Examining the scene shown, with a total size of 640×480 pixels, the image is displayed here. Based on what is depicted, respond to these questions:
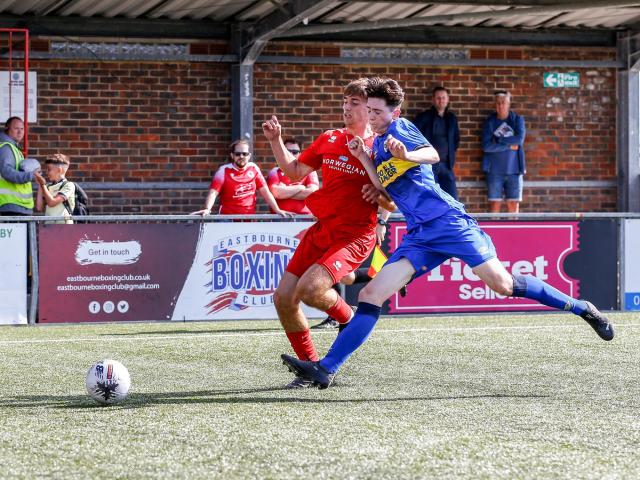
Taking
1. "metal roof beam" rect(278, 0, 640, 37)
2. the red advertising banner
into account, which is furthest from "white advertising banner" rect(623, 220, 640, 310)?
"metal roof beam" rect(278, 0, 640, 37)

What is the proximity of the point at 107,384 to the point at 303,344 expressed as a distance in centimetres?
151

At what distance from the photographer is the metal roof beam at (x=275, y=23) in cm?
1452

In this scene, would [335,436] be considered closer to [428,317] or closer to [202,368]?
[202,368]

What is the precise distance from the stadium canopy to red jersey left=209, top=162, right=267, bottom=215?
7.21 feet

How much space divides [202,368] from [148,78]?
360 inches

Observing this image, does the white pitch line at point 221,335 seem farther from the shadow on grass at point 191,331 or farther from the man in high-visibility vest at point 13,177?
the man in high-visibility vest at point 13,177

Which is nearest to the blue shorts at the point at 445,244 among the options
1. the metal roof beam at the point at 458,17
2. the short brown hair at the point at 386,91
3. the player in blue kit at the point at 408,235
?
the player in blue kit at the point at 408,235

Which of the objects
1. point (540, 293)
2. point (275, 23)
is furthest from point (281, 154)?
point (275, 23)

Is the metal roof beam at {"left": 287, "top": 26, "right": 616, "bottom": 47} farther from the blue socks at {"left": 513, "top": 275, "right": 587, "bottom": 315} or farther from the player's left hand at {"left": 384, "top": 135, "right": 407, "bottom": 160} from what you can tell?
the player's left hand at {"left": 384, "top": 135, "right": 407, "bottom": 160}

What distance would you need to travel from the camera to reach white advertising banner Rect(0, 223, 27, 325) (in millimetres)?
12180

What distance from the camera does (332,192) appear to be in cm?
766

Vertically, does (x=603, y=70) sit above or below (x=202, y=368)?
above

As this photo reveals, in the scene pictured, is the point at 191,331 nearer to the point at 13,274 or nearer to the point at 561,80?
the point at 13,274

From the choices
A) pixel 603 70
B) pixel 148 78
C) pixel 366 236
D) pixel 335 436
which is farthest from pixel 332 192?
pixel 603 70
